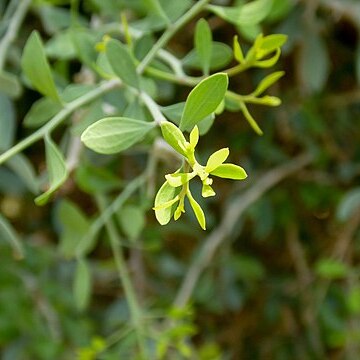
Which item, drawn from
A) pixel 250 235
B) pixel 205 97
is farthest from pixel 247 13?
pixel 250 235

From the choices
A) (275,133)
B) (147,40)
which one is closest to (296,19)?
(275,133)

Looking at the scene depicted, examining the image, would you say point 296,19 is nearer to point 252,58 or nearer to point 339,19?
point 339,19

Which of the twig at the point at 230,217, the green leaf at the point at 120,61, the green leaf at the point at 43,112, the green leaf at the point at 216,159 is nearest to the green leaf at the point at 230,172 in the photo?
the green leaf at the point at 216,159

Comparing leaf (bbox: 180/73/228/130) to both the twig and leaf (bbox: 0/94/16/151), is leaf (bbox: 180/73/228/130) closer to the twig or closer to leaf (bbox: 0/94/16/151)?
leaf (bbox: 0/94/16/151)

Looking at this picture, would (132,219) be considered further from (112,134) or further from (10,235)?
(112,134)

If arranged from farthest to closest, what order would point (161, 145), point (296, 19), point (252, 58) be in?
point (296, 19), point (161, 145), point (252, 58)
